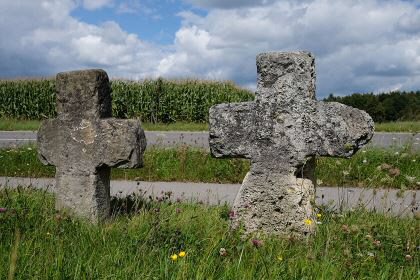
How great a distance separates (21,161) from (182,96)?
15.2 meters

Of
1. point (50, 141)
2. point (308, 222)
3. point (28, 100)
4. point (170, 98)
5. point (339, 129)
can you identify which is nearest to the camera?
point (308, 222)

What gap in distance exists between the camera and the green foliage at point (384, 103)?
2830 centimetres

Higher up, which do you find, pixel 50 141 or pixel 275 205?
pixel 50 141

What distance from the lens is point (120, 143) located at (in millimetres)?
5465

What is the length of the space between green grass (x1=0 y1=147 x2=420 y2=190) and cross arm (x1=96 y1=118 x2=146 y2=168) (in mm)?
3611

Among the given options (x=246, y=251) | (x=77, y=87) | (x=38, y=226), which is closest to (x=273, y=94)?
(x=246, y=251)

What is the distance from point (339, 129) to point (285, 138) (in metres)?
0.51

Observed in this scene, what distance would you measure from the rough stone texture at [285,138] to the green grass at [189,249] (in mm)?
267

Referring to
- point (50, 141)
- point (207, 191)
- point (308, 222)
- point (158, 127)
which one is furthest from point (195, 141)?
point (158, 127)

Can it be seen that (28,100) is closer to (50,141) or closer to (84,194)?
(50,141)

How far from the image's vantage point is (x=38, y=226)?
4.75 metres

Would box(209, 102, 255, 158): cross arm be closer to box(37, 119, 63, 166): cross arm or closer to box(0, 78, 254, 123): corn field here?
box(37, 119, 63, 166): cross arm

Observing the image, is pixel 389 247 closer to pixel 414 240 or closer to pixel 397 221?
pixel 414 240

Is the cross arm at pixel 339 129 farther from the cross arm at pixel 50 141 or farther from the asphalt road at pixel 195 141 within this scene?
the asphalt road at pixel 195 141
